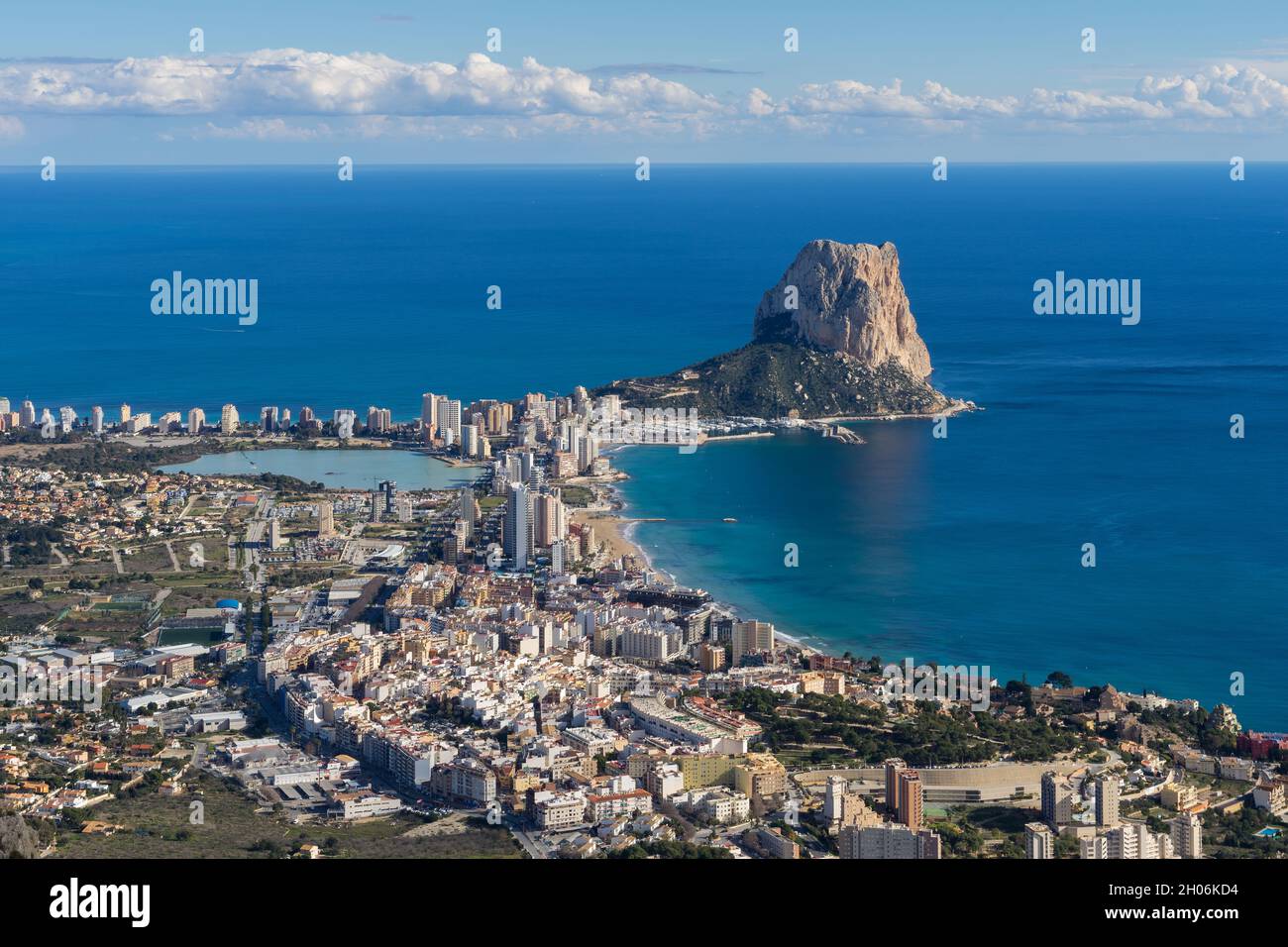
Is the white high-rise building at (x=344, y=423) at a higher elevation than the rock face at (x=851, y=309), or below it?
below

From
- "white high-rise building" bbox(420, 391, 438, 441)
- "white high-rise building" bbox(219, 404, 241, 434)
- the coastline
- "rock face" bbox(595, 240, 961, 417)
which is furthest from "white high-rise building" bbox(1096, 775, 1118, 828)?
"white high-rise building" bbox(219, 404, 241, 434)

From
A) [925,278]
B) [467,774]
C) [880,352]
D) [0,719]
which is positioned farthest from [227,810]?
[925,278]

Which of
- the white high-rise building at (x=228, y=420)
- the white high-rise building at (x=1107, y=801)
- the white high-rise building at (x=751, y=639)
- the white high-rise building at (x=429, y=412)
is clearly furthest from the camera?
the white high-rise building at (x=228, y=420)

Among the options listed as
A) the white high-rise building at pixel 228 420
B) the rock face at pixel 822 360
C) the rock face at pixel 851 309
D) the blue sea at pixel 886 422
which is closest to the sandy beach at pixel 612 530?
the blue sea at pixel 886 422

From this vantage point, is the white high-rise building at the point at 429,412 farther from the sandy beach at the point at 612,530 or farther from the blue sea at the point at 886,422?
the sandy beach at the point at 612,530

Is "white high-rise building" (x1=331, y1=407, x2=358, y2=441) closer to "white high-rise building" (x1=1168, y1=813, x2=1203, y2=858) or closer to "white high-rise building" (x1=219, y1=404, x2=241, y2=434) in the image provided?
"white high-rise building" (x1=219, y1=404, x2=241, y2=434)

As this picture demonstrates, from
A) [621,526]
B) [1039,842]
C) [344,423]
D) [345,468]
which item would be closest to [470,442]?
[345,468]

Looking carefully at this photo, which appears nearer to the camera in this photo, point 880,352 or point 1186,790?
point 1186,790
